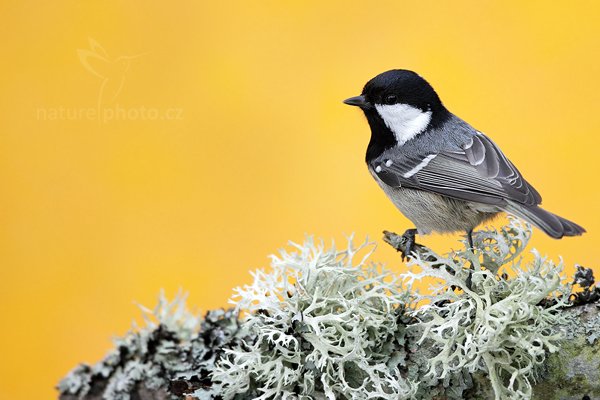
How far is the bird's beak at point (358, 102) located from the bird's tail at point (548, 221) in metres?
0.60

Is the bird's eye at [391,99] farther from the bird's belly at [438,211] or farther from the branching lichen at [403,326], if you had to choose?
the branching lichen at [403,326]

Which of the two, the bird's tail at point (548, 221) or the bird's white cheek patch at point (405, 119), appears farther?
the bird's white cheek patch at point (405, 119)

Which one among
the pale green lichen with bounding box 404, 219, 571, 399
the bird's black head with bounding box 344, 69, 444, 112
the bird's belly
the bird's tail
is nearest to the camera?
the pale green lichen with bounding box 404, 219, 571, 399

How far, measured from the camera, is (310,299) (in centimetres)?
138

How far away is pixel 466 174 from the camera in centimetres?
175

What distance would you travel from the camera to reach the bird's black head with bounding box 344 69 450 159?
6.32 ft

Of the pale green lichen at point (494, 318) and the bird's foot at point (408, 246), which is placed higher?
the bird's foot at point (408, 246)

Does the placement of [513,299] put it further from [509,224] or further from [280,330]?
[280,330]

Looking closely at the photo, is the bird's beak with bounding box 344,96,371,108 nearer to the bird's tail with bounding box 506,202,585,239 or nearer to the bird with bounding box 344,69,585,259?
the bird with bounding box 344,69,585,259

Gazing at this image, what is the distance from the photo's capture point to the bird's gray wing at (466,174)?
1.64 m

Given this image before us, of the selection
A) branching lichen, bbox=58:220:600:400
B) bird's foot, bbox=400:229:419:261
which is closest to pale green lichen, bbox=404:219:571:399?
branching lichen, bbox=58:220:600:400

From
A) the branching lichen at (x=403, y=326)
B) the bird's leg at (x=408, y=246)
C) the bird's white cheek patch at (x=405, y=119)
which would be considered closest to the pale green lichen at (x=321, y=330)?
the branching lichen at (x=403, y=326)

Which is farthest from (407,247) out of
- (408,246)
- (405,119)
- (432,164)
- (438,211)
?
(405,119)

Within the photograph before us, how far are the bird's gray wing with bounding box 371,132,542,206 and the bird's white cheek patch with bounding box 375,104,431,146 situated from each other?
7cm
